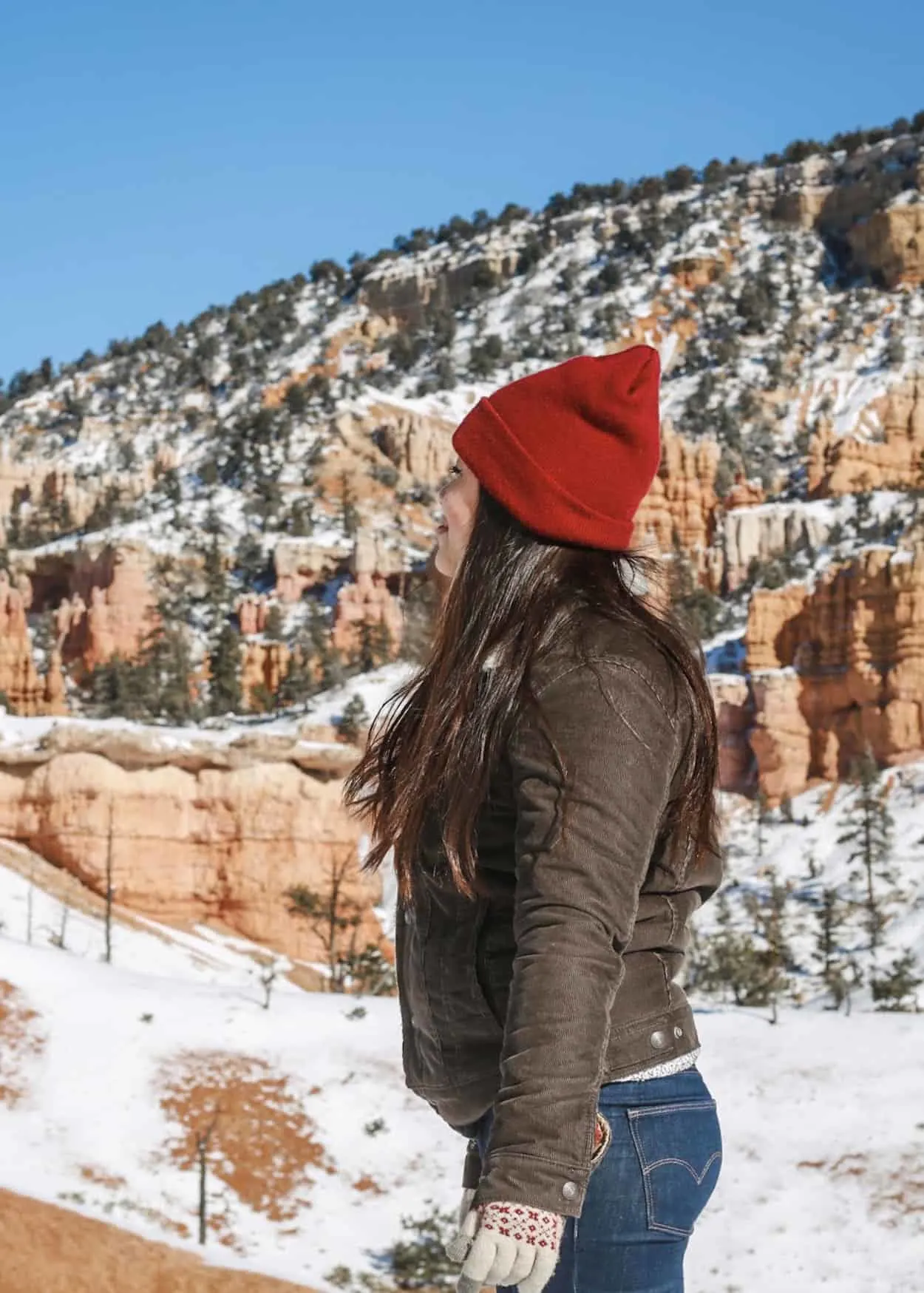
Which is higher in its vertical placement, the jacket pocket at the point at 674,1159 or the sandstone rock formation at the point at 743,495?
the sandstone rock formation at the point at 743,495

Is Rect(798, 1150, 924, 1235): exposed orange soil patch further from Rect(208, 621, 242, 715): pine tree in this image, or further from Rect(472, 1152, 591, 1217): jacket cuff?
Rect(208, 621, 242, 715): pine tree

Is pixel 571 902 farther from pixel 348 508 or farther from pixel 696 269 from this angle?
pixel 696 269

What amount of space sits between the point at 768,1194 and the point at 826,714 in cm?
3830

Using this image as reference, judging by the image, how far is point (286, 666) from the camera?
6088 centimetres

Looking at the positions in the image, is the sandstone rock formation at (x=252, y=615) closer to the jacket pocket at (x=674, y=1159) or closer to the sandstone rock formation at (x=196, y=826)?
the sandstone rock formation at (x=196, y=826)

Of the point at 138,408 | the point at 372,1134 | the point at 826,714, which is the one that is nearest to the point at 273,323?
the point at 138,408

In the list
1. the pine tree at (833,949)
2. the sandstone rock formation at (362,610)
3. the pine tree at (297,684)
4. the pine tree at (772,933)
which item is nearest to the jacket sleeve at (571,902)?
the pine tree at (772,933)

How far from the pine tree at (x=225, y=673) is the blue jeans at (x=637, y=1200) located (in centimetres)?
5476

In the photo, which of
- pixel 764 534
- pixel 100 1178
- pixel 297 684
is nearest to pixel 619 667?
pixel 100 1178

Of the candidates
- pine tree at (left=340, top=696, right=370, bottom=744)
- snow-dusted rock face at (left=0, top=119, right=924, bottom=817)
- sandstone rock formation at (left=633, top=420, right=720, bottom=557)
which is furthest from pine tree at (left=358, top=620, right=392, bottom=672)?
sandstone rock formation at (left=633, top=420, right=720, bottom=557)

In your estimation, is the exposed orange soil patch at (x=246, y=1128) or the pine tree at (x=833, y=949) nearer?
the exposed orange soil patch at (x=246, y=1128)

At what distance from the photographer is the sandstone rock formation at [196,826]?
104 ft

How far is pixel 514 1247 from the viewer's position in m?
1.92

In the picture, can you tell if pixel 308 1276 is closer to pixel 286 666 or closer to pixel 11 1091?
pixel 11 1091
